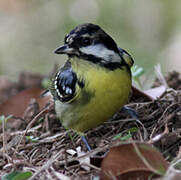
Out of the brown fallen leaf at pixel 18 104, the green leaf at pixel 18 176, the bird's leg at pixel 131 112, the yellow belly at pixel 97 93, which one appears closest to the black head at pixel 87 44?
the yellow belly at pixel 97 93

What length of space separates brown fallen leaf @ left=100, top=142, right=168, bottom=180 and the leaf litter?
26cm

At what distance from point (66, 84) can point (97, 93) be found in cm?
44

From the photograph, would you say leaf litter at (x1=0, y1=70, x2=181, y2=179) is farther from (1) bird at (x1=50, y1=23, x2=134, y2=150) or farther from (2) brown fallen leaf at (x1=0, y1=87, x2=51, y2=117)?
(1) bird at (x1=50, y1=23, x2=134, y2=150)

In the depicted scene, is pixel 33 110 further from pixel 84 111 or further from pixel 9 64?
pixel 9 64

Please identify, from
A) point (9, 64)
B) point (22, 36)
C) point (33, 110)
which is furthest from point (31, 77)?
point (22, 36)

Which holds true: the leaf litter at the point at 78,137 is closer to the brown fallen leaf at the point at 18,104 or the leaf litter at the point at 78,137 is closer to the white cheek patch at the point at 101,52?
the brown fallen leaf at the point at 18,104

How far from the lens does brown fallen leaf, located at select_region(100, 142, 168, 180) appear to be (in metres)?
3.16

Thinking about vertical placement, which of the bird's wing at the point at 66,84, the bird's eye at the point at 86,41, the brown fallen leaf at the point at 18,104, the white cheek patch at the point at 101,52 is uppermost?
the bird's eye at the point at 86,41

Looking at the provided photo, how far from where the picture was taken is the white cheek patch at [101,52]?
424 centimetres

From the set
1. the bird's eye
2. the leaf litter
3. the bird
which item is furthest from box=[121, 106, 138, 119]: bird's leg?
the bird's eye

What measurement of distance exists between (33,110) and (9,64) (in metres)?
5.39

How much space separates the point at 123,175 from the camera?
10.6ft

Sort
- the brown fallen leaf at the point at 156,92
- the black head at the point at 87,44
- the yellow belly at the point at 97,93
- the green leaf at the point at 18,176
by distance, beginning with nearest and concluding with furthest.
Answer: the green leaf at the point at 18,176
the black head at the point at 87,44
the yellow belly at the point at 97,93
the brown fallen leaf at the point at 156,92

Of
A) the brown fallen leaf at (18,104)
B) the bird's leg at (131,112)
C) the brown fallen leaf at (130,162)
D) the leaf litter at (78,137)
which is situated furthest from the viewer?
the brown fallen leaf at (18,104)
